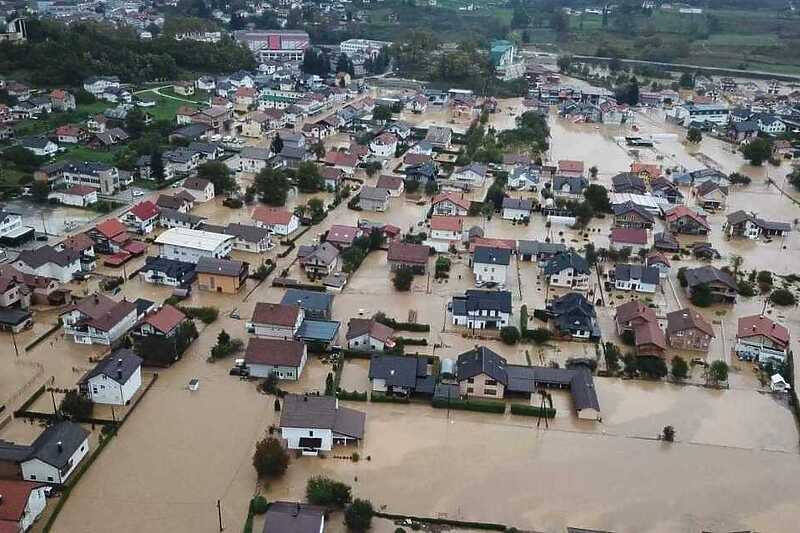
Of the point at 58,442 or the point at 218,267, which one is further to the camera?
the point at 218,267

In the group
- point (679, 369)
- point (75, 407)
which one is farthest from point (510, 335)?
point (75, 407)

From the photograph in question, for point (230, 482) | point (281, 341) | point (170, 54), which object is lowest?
point (230, 482)

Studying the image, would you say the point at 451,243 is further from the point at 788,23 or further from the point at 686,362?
the point at 788,23

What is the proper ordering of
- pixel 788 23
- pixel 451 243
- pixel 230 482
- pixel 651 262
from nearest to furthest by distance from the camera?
pixel 230 482, pixel 651 262, pixel 451 243, pixel 788 23

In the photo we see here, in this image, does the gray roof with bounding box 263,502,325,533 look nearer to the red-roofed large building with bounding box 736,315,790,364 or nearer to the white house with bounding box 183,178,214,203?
the red-roofed large building with bounding box 736,315,790,364

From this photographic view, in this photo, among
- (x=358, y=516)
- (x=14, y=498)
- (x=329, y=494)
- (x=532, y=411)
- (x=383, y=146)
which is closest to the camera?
(x=14, y=498)

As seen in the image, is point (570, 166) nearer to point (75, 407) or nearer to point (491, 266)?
point (491, 266)

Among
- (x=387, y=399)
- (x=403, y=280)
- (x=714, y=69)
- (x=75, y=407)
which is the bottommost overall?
(x=387, y=399)

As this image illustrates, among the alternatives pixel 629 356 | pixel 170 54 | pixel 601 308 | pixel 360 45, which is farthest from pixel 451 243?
pixel 360 45
